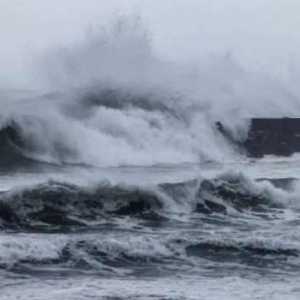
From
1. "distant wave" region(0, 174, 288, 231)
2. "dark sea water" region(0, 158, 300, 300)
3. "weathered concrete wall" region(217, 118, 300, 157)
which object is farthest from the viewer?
"weathered concrete wall" region(217, 118, 300, 157)

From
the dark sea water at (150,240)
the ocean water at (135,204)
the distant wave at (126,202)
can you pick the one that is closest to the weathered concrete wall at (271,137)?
the ocean water at (135,204)

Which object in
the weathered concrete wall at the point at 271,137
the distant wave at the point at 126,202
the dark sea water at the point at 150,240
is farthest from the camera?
the weathered concrete wall at the point at 271,137

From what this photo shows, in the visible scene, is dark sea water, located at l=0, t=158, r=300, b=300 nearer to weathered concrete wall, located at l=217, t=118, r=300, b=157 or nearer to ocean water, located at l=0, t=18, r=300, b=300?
ocean water, located at l=0, t=18, r=300, b=300

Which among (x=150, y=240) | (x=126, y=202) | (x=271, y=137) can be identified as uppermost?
(x=271, y=137)

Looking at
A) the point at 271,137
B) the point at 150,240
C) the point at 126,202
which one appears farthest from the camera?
the point at 271,137

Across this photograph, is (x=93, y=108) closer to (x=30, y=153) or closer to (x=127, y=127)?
(x=127, y=127)

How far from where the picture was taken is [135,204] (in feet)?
40.8

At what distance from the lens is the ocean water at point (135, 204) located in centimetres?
838

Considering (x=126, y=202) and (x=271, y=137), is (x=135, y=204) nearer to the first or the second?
(x=126, y=202)

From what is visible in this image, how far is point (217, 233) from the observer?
10.7 meters

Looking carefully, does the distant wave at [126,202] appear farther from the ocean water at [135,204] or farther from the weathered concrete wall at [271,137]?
the weathered concrete wall at [271,137]

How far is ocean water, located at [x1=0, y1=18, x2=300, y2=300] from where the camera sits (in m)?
8.38

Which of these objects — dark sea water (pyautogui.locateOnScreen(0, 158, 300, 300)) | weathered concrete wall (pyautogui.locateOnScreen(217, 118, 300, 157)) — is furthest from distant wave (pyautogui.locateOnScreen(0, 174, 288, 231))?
weathered concrete wall (pyautogui.locateOnScreen(217, 118, 300, 157))

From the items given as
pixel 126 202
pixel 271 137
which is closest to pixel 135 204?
pixel 126 202
